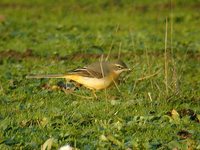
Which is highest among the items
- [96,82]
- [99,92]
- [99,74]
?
[99,74]

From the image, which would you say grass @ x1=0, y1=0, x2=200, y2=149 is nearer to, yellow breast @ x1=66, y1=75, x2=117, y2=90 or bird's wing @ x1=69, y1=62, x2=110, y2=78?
yellow breast @ x1=66, y1=75, x2=117, y2=90

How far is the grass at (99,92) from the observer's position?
321 inches

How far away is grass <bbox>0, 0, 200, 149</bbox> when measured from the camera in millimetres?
8156

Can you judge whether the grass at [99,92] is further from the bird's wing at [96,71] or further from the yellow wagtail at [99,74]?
the bird's wing at [96,71]

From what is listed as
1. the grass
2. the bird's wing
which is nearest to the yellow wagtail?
the bird's wing

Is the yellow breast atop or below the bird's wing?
below

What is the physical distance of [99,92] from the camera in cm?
1097

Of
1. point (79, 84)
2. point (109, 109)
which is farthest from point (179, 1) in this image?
point (109, 109)

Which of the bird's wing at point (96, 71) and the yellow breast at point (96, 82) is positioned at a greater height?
the bird's wing at point (96, 71)

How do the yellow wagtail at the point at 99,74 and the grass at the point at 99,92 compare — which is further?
the yellow wagtail at the point at 99,74

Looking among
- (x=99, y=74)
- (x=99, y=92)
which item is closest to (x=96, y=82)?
(x=99, y=74)

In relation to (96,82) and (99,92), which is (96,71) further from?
(99,92)

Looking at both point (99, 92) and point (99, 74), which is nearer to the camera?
point (99, 74)

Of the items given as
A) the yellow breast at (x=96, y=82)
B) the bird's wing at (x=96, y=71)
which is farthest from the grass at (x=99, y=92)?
the bird's wing at (x=96, y=71)
